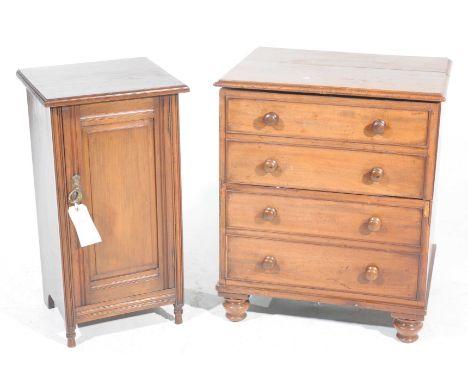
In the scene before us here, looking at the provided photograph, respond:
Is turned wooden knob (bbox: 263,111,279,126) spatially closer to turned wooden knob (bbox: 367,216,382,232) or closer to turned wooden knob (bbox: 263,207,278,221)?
turned wooden knob (bbox: 263,207,278,221)

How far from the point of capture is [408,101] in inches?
159

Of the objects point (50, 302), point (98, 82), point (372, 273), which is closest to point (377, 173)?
point (372, 273)

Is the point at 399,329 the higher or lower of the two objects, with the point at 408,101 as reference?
lower

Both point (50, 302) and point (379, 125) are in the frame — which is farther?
point (50, 302)

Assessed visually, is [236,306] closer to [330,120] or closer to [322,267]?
[322,267]

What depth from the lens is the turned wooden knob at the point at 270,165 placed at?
166 inches

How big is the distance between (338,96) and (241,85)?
35 centimetres

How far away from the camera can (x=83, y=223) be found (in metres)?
4.13

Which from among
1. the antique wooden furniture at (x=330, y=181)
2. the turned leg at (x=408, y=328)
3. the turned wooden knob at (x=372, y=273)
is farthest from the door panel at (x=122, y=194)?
the turned leg at (x=408, y=328)

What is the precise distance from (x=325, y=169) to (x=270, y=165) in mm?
201

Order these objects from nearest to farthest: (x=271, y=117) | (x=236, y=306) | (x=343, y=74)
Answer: (x=271, y=117)
(x=343, y=74)
(x=236, y=306)

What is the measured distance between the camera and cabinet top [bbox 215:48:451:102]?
4.06m

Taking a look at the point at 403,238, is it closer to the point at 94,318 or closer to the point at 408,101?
the point at 408,101

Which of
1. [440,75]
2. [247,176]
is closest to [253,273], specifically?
[247,176]
